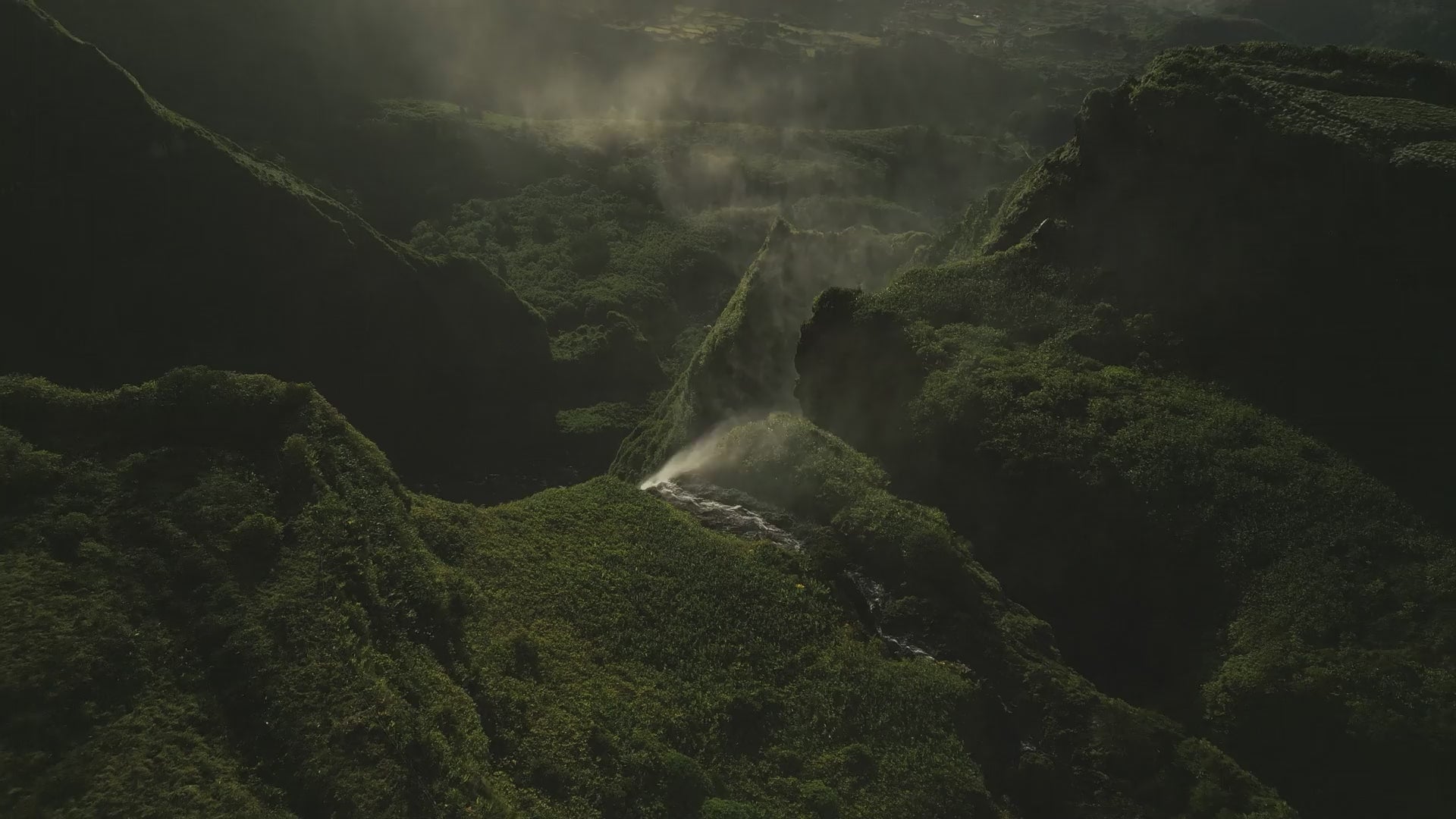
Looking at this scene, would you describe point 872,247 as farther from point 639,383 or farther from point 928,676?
point 928,676

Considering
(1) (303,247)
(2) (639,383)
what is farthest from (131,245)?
(2) (639,383)

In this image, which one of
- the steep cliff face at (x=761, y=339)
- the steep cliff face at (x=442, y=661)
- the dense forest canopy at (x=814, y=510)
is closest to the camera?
the steep cliff face at (x=442, y=661)

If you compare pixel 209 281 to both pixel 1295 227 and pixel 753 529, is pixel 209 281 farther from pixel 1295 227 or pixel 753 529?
pixel 1295 227

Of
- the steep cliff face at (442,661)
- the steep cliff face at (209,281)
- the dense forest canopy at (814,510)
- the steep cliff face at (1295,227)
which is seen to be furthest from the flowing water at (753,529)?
the steep cliff face at (209,281)

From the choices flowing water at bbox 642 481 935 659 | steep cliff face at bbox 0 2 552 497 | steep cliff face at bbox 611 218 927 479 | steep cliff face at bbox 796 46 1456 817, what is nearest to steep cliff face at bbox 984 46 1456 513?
steep cliff face at bbox 796 46 1456 817

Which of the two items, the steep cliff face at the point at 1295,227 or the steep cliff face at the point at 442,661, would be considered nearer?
the steep cliff face at the point at 442,661

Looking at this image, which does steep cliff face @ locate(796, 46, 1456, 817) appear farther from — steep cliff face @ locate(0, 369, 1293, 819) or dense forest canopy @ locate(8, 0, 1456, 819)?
steep cliff face @ locate(0, 369, 1293, 819)

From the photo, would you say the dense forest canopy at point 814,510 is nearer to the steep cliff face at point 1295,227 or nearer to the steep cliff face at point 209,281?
the steep cliff face at point 1295,227
